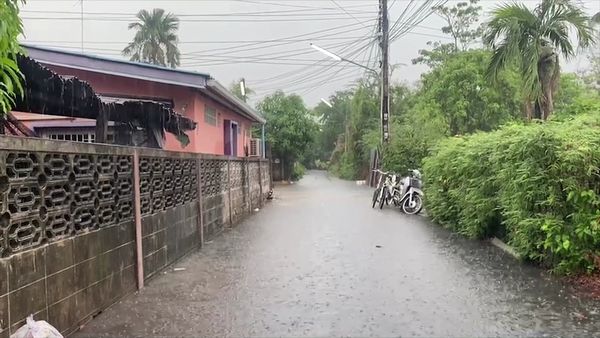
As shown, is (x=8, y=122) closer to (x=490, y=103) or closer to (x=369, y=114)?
(x=490, y=103)

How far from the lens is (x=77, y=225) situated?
529cm

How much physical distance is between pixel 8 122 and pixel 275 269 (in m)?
3.79

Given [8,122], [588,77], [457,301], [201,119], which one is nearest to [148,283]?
[8,122]

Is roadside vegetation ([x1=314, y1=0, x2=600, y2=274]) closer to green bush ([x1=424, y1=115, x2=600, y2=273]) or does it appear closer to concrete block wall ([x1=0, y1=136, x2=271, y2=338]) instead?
green bush ([x1=424, y1=115, x2=600, y2=273])

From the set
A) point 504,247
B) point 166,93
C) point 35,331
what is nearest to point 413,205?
point 504,247

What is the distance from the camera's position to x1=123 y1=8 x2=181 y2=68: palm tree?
50.9m

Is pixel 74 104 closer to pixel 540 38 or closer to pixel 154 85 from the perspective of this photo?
pixel 154 85

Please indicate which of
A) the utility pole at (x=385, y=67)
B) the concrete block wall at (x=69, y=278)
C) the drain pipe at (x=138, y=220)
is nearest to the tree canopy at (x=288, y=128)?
the utility pole at (x=385, y=67)

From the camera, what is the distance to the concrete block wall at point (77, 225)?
13.8ft

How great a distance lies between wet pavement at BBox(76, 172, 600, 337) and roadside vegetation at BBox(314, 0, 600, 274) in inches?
23.0

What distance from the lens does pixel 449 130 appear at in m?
29.0

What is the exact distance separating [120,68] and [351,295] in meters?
9.83

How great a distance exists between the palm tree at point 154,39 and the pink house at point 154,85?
35.2 metres

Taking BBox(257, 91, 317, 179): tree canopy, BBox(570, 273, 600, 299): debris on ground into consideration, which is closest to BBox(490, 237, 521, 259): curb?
BBox(570, 273, 600, 299): debris on ground
